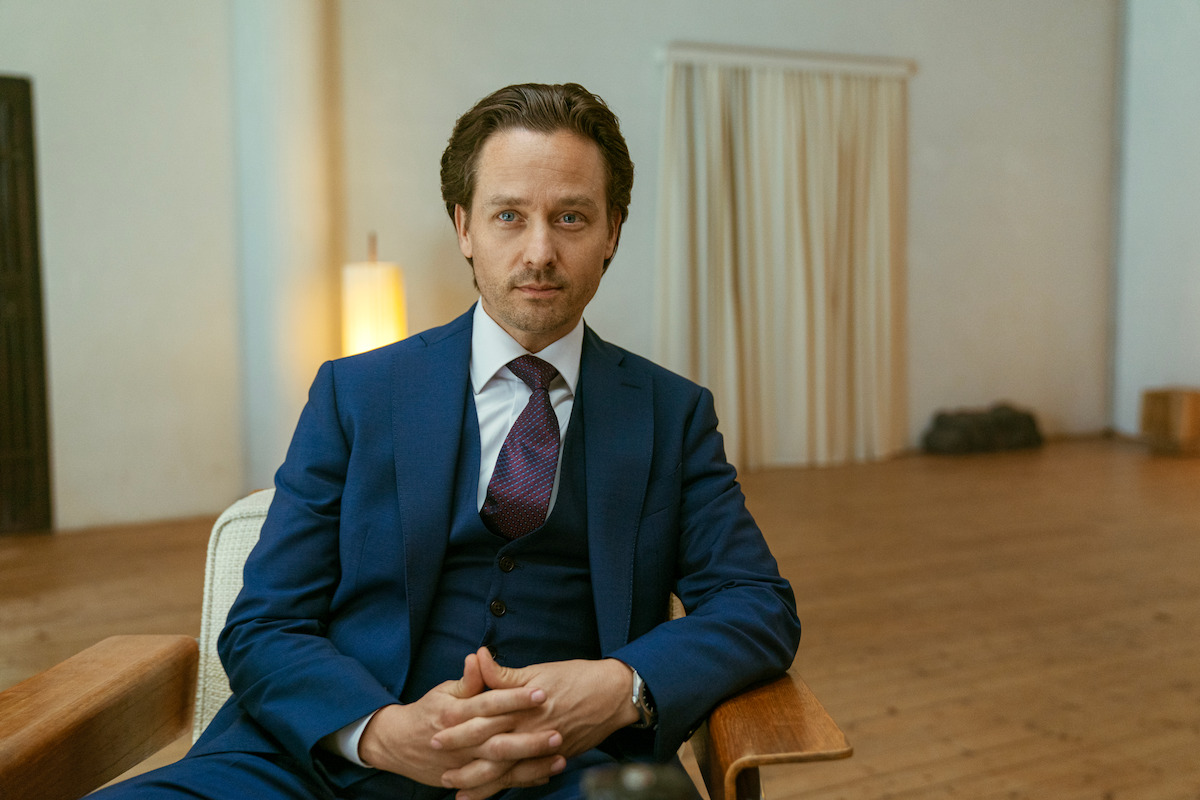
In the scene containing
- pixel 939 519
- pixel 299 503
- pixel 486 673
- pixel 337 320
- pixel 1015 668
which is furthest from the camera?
pixel 337 320

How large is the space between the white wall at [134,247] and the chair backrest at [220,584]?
12.4 feet

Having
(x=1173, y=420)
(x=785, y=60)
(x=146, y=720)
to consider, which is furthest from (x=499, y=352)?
(x=1173, y=420)

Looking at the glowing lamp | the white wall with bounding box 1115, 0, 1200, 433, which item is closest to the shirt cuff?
the glowing lamp

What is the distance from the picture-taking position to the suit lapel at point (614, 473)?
130 centimetres

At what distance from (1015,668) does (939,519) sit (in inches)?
76.1

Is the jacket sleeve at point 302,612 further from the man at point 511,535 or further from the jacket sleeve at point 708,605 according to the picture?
the jacket sleeve at point 708,605

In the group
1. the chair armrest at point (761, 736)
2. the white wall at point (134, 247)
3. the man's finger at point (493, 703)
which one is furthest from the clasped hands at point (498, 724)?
the white wall at point (134, 247)

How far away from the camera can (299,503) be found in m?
1.30

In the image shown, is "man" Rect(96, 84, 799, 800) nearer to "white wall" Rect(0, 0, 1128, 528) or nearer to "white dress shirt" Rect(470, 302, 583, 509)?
"white dress shirt" Rect(470, 302, 583, 509)

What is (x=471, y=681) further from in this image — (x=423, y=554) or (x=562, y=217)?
(x=562, y=217)

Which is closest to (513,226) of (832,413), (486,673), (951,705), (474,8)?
(486,673)

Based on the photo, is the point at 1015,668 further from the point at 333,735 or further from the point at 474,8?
the point at 474,8

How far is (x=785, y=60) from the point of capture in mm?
6062

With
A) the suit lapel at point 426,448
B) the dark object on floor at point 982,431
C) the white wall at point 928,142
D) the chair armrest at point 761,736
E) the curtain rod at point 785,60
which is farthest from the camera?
the dark object on floor at point 982,431
